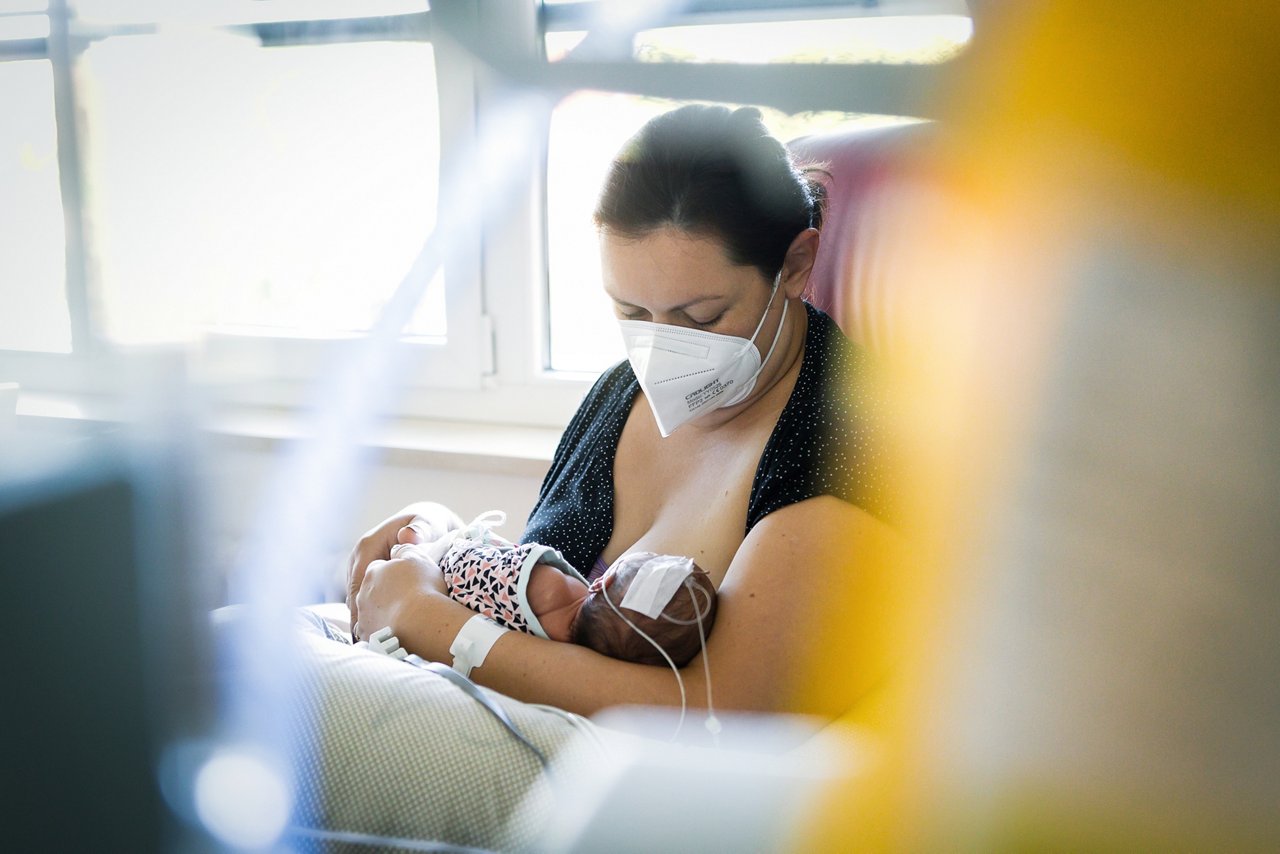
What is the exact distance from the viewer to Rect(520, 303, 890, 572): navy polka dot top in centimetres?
110

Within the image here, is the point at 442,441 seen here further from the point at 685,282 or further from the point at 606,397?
the point at 685,282

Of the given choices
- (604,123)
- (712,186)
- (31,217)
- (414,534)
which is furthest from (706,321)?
(31,217)

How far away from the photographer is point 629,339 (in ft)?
4.25

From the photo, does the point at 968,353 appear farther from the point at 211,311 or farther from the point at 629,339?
the point at 211,311

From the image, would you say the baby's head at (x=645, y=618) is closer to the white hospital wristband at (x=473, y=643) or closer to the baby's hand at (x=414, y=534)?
the white hospital wristband at (x=473, y=643)

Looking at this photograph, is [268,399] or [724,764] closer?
[724,764]

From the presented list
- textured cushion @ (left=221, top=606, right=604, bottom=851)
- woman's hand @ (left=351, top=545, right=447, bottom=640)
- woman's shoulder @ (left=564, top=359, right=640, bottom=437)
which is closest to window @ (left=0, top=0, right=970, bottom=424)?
woman's shoulder @ (left=564, top=359, right=640, bottom=437)

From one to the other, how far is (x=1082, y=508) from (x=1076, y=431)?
5cm

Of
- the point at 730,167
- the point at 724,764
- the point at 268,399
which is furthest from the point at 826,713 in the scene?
the point at 268,399

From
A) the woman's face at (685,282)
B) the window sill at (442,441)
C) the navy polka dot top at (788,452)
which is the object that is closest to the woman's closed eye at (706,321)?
the woman's face at (685,282)

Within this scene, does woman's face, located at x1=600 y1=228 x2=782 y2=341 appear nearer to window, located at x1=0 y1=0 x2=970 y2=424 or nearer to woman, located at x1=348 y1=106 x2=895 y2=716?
woman, located at x1=348 y1=106 x2=895 y2=716

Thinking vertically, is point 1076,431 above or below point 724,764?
above

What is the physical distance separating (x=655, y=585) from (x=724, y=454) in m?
0.30

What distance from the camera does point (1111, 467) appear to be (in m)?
0.70
